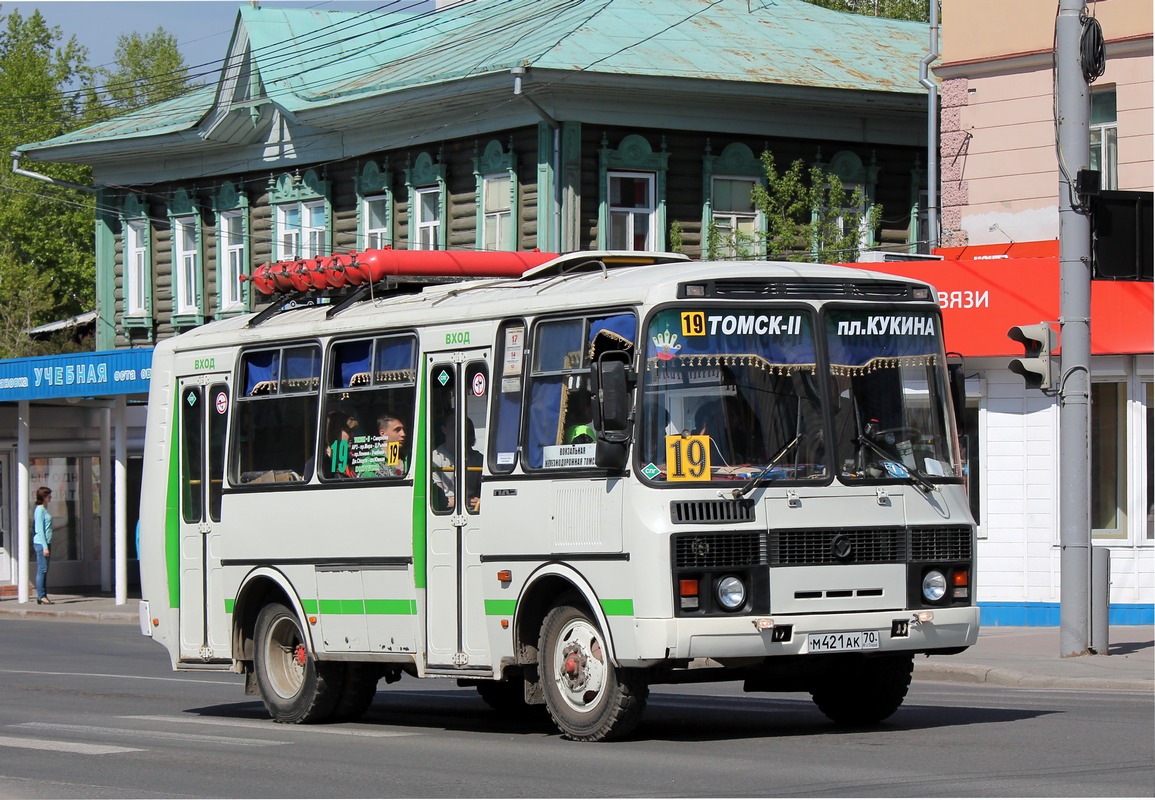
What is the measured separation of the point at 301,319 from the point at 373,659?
2.71 meters

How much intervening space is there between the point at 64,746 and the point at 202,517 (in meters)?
2.77

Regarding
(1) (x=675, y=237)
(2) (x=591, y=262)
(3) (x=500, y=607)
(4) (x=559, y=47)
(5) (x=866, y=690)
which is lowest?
(5) (x=866, y=690)

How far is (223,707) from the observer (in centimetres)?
1628

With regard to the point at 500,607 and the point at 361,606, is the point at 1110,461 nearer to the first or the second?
the point at 361,606

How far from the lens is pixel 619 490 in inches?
458

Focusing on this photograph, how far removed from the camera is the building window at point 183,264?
40.3 m

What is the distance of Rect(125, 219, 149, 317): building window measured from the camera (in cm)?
4141

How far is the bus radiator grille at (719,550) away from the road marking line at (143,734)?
3153 millimetres

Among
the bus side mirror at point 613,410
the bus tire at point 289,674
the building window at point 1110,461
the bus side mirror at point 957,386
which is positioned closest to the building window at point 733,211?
the building window at point 1110,461

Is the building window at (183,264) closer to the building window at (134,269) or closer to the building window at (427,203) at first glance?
the building window at (134,269)

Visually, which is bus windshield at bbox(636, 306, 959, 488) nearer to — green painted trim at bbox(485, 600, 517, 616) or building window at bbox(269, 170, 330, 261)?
green painted trim at bbox(485, 600, 517, 616)

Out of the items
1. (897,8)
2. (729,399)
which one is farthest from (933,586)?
(897,8)

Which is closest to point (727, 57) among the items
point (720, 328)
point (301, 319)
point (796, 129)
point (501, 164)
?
point (796, 129)

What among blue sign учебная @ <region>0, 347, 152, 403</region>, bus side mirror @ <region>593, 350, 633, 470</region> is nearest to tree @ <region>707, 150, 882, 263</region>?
blue sign учебная @ <region>0, 347, 152, 403</region>
